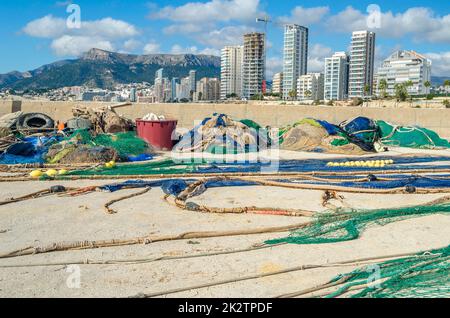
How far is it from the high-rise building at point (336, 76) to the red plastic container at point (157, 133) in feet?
484

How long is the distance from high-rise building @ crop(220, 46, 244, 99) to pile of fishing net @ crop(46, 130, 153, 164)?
16985 centimetres

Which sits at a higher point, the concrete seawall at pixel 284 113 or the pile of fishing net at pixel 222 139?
the concrete seawall at pixel 284 113

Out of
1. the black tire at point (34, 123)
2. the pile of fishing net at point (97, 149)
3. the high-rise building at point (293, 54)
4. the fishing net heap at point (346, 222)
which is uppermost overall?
the high-rise building at point (293, 54)

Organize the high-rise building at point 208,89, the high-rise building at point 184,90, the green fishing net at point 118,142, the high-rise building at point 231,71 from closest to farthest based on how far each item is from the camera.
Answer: the green fishing net at point 118,142
the high-rise building at point 184,90
the high-rise building at point 208,89
the high-rise building at point 231,71

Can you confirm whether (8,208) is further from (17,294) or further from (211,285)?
(211,285)

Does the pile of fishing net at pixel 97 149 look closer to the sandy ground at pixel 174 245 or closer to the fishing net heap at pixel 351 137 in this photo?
the sandy ground at pixel 174 245

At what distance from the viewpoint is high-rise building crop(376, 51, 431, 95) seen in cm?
16538

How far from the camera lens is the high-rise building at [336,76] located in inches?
6216

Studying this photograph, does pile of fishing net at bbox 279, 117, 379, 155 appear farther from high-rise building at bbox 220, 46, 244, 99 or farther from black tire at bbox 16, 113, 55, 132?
high-rise building at bbox 220, 46, 244, 99

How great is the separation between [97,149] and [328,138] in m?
6.90

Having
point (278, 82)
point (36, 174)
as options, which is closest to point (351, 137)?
point (36, 174)

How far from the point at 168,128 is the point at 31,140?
3.83 meters

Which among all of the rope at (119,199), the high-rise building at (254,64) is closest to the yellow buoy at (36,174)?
the rope at (119,199)

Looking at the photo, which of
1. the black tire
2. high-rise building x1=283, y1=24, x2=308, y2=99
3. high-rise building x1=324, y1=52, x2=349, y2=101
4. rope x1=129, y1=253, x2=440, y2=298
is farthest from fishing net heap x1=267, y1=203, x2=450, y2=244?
high-rise building x1=283, y1=24, x2=308, y2=99
